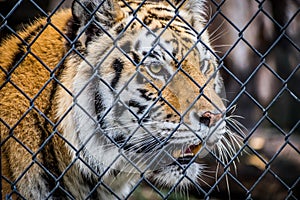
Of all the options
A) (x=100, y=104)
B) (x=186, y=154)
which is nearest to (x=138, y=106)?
(x=100, y=104)

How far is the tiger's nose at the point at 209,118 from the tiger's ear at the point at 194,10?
0.74 metres

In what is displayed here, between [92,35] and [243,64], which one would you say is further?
[243,64]

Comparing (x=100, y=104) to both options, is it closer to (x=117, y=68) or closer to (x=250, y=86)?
(x=117, y=68)

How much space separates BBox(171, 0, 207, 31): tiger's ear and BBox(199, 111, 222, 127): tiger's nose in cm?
74

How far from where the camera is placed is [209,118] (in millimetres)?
2867

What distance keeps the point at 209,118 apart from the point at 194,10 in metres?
0.83

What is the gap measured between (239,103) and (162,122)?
256cm

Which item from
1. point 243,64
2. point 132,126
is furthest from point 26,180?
point 243,64

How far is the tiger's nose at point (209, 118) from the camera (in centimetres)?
287

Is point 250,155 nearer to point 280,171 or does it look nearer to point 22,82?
point 280,171

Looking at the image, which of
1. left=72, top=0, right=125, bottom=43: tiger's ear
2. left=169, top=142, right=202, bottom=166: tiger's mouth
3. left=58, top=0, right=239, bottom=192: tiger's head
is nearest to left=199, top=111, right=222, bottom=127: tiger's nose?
left=58, top=0, right=239, bottom=192: tiger's head

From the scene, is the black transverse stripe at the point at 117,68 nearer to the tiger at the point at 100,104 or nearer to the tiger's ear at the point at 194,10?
the tiger at the point at 100,104

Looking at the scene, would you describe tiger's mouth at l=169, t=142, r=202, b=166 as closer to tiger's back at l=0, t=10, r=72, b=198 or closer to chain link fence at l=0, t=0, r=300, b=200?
tiger's back at l=0, t=10, r=72, b=198

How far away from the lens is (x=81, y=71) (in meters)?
2.95
